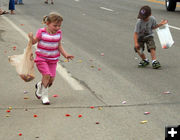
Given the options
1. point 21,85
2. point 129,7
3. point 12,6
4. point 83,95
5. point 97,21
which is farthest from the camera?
point 129,7

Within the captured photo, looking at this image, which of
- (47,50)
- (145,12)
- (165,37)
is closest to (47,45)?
(47,50)

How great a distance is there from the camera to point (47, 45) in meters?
6.56

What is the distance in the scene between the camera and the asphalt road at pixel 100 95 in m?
5.50

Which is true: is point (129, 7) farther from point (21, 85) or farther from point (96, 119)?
point (96, 119)

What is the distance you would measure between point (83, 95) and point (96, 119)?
1.31 metres

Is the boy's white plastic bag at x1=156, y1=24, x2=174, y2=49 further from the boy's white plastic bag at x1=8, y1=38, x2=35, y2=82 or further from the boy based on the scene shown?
the boy's white plastic bag at x1=8, y1=38, x2=35, y2=82

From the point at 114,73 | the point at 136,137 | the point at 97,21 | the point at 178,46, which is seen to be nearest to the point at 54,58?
the point at 136,137

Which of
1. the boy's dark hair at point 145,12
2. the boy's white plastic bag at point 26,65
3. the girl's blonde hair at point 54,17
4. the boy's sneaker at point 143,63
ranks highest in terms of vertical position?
the girl's blonde hair at point 54,17

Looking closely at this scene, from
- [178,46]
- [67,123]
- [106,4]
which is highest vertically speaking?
[67,123]

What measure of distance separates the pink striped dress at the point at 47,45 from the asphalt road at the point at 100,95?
25.1 inches

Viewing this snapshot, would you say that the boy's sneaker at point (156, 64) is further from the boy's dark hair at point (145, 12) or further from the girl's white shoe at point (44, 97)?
the girl's white shoe at point (44, 97)

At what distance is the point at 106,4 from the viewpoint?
25219 millimetres

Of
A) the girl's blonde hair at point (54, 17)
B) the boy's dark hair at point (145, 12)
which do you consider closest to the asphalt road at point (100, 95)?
the boy's dark hair at point (145, 12)

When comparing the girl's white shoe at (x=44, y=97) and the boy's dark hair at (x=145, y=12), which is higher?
the boy's dark hair at (x=145, y=12)
